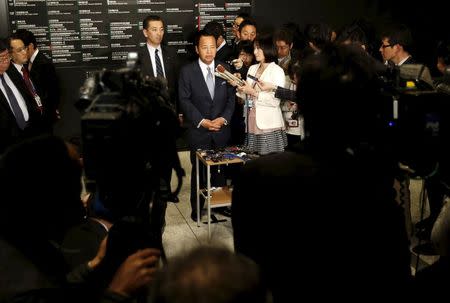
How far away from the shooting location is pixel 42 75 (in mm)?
5387

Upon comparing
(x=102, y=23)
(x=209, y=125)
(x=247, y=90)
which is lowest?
(x=209, y=125)

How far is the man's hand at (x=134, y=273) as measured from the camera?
4.23ft

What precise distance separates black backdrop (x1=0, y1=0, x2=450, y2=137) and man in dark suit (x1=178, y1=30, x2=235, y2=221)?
7.85 feet

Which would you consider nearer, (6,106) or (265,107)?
(265,107)

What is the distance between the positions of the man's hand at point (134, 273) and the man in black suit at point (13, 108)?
10.3 feet

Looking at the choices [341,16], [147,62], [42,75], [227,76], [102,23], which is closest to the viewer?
[227,76]

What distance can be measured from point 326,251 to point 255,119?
280cm

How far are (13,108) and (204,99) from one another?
1.68m

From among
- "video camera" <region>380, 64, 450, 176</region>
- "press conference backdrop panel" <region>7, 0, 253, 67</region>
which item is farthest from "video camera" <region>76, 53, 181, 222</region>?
"press conference backdrop panel" <region>7, 0, 253, 67</region>

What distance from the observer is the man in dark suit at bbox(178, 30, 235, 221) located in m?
4.05

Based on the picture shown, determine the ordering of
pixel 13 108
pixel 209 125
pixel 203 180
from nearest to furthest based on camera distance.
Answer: pixel 209 125
pixel 13 108
pixel 203 180

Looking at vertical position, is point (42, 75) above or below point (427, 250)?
above

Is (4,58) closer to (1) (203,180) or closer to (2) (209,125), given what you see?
(2) (209,125)

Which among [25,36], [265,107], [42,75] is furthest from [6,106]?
[265,107]
